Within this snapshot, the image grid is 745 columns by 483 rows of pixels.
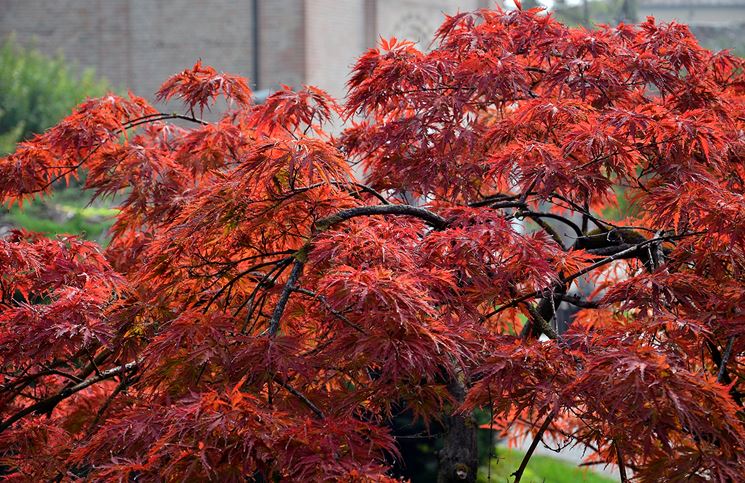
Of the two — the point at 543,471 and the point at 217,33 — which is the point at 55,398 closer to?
the point at 543,471

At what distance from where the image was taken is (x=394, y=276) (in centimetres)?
290

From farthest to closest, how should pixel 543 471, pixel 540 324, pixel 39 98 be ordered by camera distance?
pixel 39 98 < pixel 543 471 < pixel 540 324

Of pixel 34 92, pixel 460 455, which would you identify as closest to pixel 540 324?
pixel 460 455

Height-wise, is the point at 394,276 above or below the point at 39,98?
above

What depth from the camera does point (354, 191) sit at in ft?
12.3

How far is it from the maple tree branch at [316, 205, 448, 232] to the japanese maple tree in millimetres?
12

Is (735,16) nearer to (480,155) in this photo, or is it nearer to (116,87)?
(116,87)

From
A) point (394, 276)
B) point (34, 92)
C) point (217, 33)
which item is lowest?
point (34, 92)

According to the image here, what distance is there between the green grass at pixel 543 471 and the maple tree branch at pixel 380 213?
478 cm

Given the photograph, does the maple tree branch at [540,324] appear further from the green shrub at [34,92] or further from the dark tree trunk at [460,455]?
the green shrub at [34,92]

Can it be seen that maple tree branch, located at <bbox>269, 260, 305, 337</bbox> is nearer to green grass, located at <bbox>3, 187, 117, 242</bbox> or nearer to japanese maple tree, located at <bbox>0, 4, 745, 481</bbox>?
japanese maple tree, located at <bbox>0, 4, 745, 481</bbox>

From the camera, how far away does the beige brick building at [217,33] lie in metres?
18.6

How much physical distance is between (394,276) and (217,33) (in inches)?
681

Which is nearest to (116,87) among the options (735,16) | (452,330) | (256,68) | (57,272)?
(256,68)
